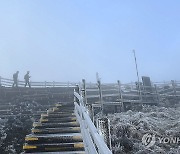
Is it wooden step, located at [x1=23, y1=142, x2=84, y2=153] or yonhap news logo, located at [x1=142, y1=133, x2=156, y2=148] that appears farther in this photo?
yonhap news logo, located at [x1=142, y1=133, x2=156, y2=148]

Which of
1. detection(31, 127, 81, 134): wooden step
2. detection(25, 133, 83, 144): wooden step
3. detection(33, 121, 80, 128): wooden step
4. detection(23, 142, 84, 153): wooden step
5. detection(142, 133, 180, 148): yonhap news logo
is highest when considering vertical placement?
detection(33, 121, 80, 128): wooden step

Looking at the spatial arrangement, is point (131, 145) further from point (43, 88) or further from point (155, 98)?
point (43, 88)

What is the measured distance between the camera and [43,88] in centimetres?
2283

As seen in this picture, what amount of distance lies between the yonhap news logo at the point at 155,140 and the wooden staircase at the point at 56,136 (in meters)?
2.89

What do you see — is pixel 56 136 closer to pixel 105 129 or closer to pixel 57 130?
pixel 57 130

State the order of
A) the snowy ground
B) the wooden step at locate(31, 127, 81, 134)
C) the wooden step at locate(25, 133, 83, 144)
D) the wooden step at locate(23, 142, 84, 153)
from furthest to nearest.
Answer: the snowy ground, the wooden step at locate(31, 127, 81, 134), the wooden step at locate(25, 133, 83, 144), the wooden step at locate(23, 142, 84, 153)

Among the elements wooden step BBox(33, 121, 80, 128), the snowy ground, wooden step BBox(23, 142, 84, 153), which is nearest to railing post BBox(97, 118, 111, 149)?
wooden step BBox(23, 142, 84, 153)

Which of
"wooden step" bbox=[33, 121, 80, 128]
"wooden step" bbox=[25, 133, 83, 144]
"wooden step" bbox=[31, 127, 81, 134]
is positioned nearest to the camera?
"wooden step" bbox=[25, 133, 83, 144]

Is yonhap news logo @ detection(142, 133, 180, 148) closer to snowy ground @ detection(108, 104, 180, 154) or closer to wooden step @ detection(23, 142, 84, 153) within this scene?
snowy ground @ detection(108, 104, 180, 154)

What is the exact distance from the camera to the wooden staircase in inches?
262

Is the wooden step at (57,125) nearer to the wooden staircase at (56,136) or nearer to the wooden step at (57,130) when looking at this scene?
the wooden staircase at (56,136)

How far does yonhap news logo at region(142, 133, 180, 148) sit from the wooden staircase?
114 inches

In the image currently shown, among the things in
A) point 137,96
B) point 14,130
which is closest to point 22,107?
point 14,130

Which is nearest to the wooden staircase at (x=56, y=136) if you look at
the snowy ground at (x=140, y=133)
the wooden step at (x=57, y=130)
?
the wooden step at (x=57, y=130)
